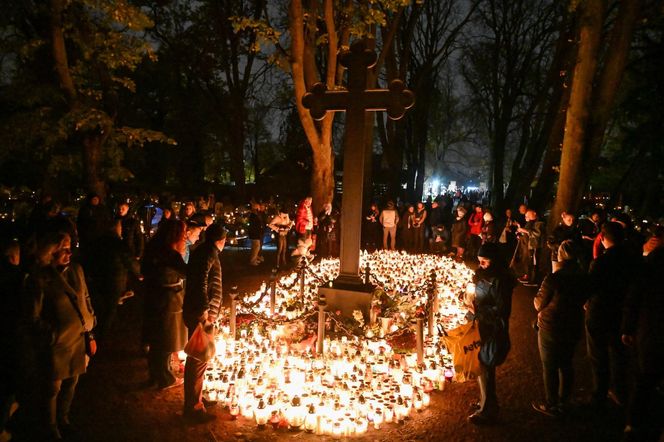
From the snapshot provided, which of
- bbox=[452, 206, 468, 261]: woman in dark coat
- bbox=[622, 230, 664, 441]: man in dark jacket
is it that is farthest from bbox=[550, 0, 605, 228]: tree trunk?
bbox=[622, 230, 664, 441]: man in dark jacket

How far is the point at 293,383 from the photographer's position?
5664mm

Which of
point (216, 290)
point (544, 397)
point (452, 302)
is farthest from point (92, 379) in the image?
point (452, 302)

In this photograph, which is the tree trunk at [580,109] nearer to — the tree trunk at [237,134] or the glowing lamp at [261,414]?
the glowing lamp at [261,414]

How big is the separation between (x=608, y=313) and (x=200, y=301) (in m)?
4.57

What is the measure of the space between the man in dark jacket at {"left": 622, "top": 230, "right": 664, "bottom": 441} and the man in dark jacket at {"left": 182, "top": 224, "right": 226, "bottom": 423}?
424cm

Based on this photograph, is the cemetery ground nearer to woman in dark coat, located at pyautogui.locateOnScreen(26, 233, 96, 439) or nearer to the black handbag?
woman in dark coat, located at pyautogui.locateOnScreen(26, 233, 96, 439)

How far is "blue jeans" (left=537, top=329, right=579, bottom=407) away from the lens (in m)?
4.94

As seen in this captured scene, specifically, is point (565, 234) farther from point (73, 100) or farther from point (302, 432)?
point (73, 100)

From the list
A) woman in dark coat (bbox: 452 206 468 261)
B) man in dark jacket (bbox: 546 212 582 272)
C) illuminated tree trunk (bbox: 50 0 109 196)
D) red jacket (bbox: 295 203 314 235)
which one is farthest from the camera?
woman in dark coat (bbox: 452 206 468 261)

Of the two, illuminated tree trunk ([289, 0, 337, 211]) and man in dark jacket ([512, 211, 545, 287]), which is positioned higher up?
illuminated tree trunk ([289, 0, 337, 211])

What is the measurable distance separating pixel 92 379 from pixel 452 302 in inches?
255

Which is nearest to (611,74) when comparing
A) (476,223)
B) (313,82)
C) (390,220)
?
(476,223)

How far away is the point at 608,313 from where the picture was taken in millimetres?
5223

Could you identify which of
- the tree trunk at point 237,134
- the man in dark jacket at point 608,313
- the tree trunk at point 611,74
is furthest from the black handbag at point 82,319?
the tree trunk at point 237,134
